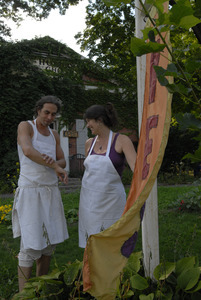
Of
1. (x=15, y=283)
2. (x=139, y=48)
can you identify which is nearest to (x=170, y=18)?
(x=139, y=48)

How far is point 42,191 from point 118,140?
2.62ft

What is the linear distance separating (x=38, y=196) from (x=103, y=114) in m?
0.92

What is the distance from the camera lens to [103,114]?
284 cm

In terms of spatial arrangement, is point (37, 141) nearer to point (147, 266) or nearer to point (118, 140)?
point (118, 140)

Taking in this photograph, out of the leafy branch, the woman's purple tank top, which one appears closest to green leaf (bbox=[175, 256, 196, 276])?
the woman's purple tank top

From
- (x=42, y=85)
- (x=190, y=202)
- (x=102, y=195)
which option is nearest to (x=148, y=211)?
A: (x=102, y=195)

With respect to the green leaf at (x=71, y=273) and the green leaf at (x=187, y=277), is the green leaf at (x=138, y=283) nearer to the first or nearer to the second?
the green leaf at (x=187, y=277)

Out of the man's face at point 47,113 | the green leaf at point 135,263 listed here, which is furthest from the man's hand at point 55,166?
the green leaf at point 135,263

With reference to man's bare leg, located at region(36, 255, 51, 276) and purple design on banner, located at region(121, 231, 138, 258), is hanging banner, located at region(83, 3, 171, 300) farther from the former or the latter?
man's bare leg, located at region(36, 255, 51, 276)

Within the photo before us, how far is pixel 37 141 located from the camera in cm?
282

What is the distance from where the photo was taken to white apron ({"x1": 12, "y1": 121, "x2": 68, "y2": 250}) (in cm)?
266

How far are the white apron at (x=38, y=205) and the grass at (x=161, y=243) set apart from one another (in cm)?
19

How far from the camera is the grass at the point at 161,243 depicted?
127 inches

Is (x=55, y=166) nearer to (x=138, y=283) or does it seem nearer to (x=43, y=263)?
(x=43, y=263)
